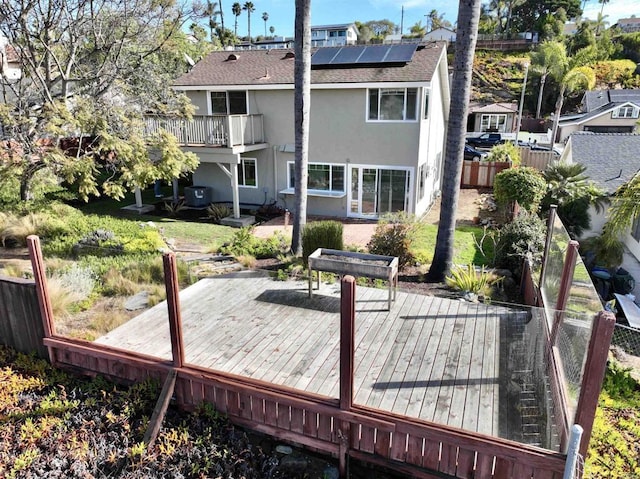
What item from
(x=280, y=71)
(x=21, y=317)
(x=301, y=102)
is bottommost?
(x=21, y=317)

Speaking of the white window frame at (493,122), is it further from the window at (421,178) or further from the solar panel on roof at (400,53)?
the window at (421,178)

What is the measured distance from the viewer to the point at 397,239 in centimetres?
978

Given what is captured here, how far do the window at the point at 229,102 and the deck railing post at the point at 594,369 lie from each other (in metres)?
15.9

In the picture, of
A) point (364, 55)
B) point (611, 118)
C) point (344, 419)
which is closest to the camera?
point (344, 419)

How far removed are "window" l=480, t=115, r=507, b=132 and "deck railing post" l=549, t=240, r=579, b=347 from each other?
143 ft

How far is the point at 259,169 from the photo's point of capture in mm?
17625

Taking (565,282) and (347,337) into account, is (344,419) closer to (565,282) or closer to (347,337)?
(347,337)

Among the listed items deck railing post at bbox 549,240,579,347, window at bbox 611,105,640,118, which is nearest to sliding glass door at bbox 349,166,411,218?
deck railing post at bbox 549,240,579,347

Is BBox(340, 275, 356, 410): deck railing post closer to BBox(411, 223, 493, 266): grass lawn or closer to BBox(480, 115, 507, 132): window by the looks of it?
BBox(411, 223, 493, 266): grass lawn

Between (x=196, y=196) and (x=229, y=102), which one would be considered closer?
(x=229, y=102)

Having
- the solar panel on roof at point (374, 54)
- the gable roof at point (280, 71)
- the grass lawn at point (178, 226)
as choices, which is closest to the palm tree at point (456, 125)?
the grass lawn at point (178, 226)

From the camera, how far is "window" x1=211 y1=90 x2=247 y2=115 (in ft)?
56.8

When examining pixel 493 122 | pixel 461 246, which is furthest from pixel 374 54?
pixel 493 122

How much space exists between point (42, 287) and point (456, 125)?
7117 mm
